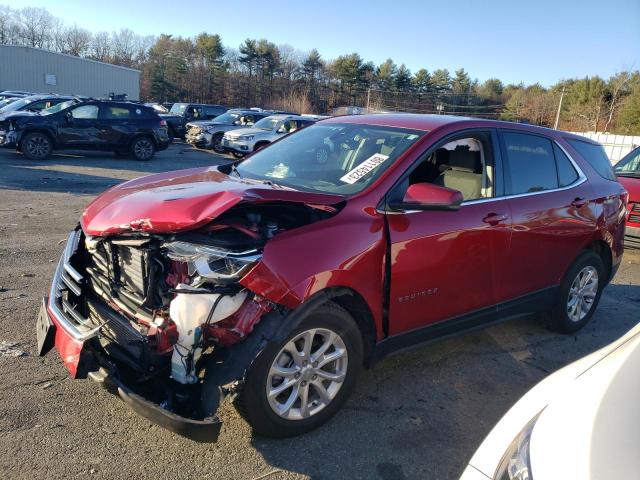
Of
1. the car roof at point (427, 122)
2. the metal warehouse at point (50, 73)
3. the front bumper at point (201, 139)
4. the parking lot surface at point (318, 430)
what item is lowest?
the parking lot surface at point (318, 430)

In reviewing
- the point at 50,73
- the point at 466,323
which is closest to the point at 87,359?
the point at 466,323

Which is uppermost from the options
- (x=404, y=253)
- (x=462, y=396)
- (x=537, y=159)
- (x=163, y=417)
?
(x=537, y=159)

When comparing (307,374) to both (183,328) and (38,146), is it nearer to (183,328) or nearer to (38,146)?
(183,328)

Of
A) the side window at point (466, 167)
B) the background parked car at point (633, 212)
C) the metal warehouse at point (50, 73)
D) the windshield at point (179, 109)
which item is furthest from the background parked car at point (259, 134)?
the metal warehouse at point (50, 73)

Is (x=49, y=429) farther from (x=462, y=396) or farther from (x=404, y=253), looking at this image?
(x=462, y=396)

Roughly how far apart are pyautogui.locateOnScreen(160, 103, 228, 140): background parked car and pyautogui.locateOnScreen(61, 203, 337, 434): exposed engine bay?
71.6ft

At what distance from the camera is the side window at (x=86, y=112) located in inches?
566

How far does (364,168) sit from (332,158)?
1.38ft

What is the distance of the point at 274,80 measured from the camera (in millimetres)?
70750

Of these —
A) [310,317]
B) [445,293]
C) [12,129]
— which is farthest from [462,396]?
[12,129]

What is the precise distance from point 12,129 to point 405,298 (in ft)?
45.5

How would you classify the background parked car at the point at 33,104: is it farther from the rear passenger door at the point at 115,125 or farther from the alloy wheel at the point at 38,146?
the alloy wheel at the point at 38,146

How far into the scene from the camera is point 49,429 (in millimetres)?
2863

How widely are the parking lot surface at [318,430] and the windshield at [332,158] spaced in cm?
143
